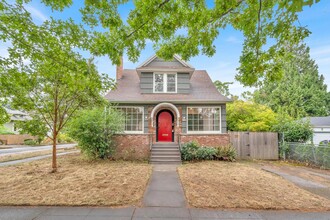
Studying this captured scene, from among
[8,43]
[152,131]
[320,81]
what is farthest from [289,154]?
[320,81]

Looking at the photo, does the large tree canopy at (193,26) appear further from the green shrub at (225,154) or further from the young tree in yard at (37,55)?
the green shrub at (225,154)

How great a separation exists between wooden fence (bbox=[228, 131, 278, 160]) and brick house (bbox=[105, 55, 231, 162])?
1199 millimetres

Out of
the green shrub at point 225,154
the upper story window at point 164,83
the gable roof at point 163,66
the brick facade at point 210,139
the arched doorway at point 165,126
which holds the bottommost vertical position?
the green shrub at point 225,154

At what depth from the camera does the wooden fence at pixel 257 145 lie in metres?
11.5

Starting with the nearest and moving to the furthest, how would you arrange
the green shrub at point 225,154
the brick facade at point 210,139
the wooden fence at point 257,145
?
1. the green shrub at point 225,154
2. the brick facade at point 210,139
3. the wooden fence at point 257,145

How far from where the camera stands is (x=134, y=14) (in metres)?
4.86

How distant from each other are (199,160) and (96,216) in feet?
23.5

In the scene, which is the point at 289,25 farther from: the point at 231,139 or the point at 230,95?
the point at 230,95

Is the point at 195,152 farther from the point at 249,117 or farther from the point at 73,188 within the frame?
the point at 249,117

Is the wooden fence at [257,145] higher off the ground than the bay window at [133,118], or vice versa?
the bay window at [133,118]

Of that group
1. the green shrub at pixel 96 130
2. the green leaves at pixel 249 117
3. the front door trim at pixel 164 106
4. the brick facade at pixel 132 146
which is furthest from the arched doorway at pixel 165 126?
the green leaves at pixel 249 117

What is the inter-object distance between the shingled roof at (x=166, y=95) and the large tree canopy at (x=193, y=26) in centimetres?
626

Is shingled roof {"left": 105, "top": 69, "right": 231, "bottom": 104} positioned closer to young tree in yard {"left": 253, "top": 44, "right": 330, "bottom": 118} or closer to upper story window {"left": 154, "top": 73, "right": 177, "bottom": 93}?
upper story window {"left": 154, "top": 73, "right": 177, "bottom": 93}

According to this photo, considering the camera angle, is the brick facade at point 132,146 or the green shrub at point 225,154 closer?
the green shrub at point 225,154
